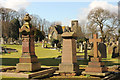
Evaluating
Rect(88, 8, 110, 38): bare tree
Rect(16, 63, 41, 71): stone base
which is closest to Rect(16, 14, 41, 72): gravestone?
Rect(16, 63, 41, 71): stone base

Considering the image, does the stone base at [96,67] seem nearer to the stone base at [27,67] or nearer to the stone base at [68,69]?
the stone base at [68,69]

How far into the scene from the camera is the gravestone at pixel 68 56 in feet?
38.3

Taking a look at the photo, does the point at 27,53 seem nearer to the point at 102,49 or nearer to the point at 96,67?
the point at 96,67

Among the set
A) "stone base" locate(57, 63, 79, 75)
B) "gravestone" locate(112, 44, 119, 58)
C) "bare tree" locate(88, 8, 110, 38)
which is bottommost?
"stone base" locate(57, 63, 79, 75)

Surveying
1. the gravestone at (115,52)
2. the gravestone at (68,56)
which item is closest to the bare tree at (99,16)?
the gravestone at (115,52)

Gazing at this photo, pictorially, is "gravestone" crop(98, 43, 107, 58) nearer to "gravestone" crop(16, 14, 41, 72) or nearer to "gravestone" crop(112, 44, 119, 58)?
"gravestone" crop(112, 44, 119, 58)

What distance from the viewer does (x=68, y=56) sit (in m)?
11.9

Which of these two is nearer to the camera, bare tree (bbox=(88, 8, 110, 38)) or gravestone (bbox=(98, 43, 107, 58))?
gravestone (bbox=(98, 43, 107, 58))

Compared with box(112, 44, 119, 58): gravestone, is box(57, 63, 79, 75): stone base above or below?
below

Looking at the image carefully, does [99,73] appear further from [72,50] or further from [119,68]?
[119,68]

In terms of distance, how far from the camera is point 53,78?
1066cm

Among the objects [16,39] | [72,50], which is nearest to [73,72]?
[72,50]

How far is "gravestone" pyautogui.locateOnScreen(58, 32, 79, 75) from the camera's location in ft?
38.3

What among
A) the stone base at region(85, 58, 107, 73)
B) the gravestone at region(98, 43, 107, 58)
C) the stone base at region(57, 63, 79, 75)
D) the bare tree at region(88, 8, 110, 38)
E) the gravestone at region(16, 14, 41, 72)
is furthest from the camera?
the bare tree at region(88, 8, 110, 38)
